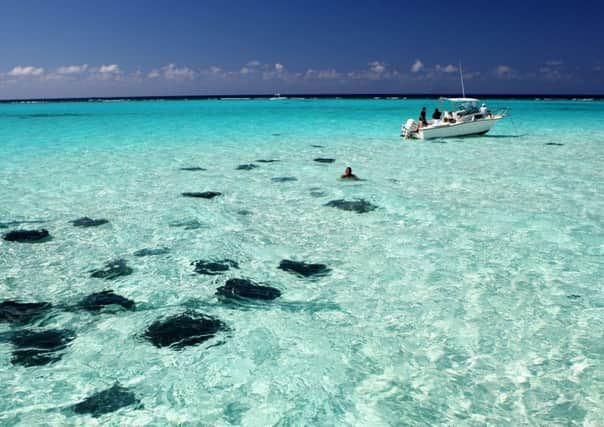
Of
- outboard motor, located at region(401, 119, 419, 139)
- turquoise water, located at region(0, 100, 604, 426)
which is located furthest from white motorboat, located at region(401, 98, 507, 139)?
turquoise water, located at region(0, 100, 604, 426)

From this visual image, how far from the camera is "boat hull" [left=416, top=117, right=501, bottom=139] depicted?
28359 mm

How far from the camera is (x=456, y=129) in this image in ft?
94.6

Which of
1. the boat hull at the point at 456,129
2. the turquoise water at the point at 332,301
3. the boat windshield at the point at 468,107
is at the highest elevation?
the boat windshield at the point at 468,107

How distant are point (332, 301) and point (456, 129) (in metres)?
24.2

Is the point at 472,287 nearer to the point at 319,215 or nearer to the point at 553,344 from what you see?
the point at 553,344

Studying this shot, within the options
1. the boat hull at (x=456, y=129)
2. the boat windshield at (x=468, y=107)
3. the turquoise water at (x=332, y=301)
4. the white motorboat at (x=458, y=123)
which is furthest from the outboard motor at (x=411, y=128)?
the turquoise water at (x=332, y=301)

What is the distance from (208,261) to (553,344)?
20.2 feet

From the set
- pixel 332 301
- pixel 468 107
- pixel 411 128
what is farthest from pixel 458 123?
pixel 332 301

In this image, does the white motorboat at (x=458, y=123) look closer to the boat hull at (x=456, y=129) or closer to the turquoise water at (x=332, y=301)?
the boat hull at (x=456, y=129)

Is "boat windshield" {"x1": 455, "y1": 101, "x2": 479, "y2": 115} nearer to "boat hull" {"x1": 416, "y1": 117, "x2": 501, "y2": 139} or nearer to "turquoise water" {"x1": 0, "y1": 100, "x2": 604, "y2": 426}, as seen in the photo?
"boat hull" {"x1": 416, "y1": 117, "x2": 501, "y2": 139}

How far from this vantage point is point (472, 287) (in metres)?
7.93

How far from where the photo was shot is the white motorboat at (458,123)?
28516 mm

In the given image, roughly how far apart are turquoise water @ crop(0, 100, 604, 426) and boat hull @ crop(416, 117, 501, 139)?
40.4 feet

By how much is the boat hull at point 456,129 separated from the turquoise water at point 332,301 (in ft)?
40.4
